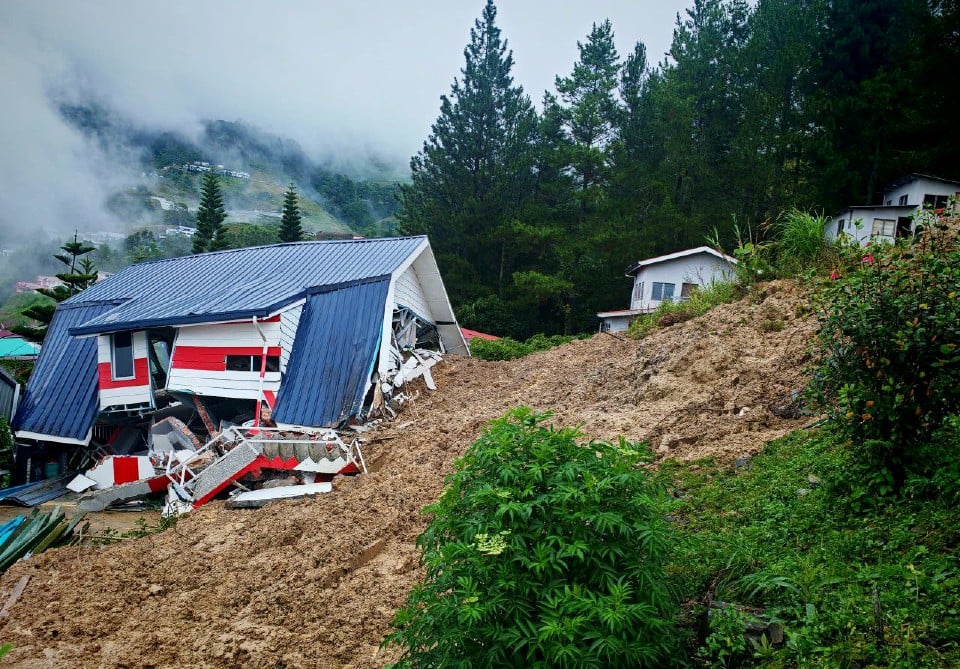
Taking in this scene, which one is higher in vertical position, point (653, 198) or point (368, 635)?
point (653, 198)

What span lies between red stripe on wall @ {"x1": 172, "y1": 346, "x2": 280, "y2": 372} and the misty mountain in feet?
189

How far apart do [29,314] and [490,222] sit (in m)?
21.3

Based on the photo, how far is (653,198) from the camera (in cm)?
2966

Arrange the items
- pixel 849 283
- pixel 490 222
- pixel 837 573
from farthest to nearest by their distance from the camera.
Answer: pixel 490 222, pixel 849 283, pixel 837 573

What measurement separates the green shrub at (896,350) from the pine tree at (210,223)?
41.4 metres

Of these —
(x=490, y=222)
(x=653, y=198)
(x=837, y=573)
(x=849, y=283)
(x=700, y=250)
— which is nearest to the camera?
(x=837, y=573)

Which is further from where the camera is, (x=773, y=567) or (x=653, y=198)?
(x=653, y=198)

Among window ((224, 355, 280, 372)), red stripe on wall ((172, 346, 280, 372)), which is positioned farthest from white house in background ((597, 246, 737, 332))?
red stripe on wall ((172, 346, 280, 372))

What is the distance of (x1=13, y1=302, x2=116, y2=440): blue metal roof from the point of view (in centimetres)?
1428

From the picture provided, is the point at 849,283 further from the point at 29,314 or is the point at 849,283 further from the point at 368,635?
the point at 29,314

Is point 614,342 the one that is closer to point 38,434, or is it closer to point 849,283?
point 849,283

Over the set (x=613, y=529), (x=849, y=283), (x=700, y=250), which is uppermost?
(x=700, y=250)

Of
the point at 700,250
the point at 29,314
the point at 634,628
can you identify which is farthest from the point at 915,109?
the point at 29,314

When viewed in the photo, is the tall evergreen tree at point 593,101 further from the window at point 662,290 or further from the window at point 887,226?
the window at point 887,226
